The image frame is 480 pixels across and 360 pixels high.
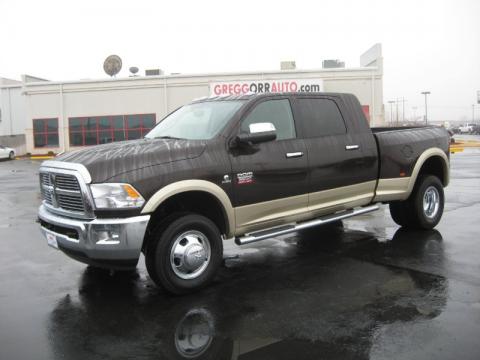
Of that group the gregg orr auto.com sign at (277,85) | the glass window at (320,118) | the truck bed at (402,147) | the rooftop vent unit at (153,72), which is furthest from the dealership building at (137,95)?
the glass window at (320,118)

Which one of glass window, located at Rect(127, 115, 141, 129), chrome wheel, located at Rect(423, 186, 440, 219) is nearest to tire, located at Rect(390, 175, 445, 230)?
chrome wheel, located at Rect(423, 186, 440, 219)

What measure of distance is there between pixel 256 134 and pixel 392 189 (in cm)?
270

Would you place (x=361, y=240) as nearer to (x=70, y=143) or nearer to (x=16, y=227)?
(x=16, y=227)

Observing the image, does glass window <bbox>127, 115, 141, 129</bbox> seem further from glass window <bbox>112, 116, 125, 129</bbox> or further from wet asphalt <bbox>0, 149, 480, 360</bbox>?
wet asphalt <bbox>0, 149, 480, 360</bbox>

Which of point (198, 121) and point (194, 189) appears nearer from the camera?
point (194, 189)

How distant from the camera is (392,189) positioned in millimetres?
7141

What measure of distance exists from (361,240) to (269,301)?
9.42 feet

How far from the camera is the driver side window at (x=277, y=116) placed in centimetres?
582

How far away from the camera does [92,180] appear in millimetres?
4688

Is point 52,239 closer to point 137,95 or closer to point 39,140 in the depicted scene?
point 137,95

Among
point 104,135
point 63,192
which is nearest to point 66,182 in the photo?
point 63,192

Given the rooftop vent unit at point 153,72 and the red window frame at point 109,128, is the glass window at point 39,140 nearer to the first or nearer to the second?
the red window frame at point 109,128

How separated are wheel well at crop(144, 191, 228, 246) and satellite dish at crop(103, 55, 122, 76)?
35607 mm

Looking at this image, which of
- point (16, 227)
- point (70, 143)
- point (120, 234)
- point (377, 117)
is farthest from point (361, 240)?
point (70, 143)
